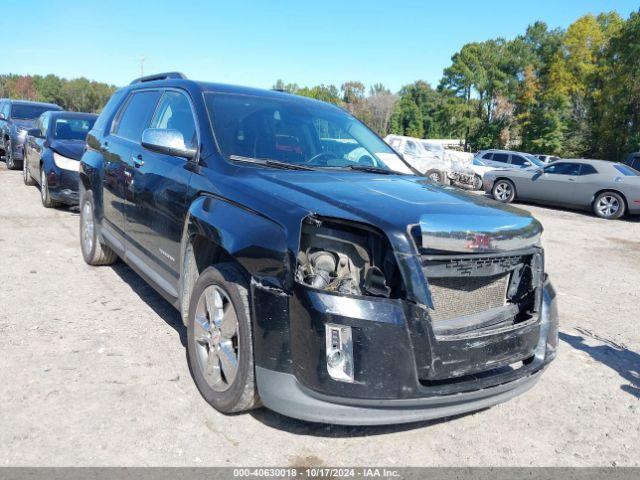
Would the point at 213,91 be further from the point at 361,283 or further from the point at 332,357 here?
the point at 332,357

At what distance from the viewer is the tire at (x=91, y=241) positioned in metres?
5.75

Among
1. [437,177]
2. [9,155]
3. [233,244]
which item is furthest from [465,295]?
[9,155]

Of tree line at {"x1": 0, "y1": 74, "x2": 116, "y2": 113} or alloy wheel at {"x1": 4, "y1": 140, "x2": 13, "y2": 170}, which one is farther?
tree line at {"x1": 0, "y1": 74, "x2": 116, "y2": 113}

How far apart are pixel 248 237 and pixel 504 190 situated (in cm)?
1508

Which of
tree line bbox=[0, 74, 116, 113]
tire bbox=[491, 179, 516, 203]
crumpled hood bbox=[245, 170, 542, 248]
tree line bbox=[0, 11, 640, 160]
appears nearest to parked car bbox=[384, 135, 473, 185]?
tire bbox=[491, 179, 516, 203]

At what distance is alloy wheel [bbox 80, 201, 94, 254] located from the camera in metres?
5.85

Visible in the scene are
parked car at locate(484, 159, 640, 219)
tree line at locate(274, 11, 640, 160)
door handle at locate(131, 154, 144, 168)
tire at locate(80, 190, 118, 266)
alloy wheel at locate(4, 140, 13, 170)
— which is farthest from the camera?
tree line at locate(274, 11, 640, 160)

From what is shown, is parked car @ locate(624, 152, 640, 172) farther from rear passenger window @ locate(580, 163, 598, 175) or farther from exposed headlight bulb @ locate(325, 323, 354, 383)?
exposed headlight bulb @ locate(325, 323, 354, 383)

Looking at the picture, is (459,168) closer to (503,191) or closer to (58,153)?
(503,191)

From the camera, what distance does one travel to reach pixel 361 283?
2.69 meters

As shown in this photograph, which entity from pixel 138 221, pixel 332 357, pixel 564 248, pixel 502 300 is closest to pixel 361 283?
pixel 332 357

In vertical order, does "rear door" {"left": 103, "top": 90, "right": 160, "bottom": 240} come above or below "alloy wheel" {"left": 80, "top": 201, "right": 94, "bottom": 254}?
above

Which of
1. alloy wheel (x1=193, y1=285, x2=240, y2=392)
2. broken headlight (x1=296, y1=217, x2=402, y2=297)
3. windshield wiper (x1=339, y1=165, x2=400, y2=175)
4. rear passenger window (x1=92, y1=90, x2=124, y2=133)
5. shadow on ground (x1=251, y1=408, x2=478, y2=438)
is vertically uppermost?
rear passenger window (x1=92, y1=90, x2=124, y2=133)

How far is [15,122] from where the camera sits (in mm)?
14773
